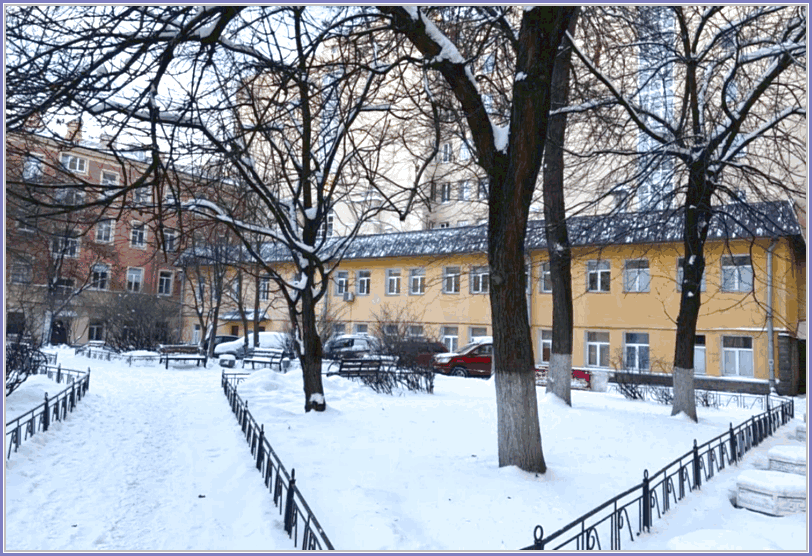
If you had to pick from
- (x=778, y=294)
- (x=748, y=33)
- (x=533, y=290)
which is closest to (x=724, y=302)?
(x=778, y=294)

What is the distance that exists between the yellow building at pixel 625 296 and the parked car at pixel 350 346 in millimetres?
1131

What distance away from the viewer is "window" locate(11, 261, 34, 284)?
23.9 metres

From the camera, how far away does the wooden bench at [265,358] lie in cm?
2105

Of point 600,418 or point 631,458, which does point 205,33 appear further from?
point 600,418

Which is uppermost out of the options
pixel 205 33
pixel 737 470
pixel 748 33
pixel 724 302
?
pixel 748 33

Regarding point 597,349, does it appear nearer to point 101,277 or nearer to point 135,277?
point 101,277

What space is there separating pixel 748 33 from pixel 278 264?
23471 mm

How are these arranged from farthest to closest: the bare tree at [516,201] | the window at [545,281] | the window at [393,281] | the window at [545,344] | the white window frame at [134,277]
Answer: the white window frame at [134,277], the window at [393,281], the window at [545,344], the window at [545,281], the bare tree at [516,201]

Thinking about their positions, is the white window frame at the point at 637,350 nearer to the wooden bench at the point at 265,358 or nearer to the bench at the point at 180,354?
the wooden bench at the point at 265,358

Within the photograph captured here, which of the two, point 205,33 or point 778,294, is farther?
point 778,294

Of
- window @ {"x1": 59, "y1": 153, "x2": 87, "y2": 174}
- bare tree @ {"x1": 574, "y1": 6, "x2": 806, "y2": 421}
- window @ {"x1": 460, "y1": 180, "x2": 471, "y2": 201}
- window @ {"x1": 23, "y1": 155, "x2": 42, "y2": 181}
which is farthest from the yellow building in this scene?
window @ {"x1": 23, "y1": 155, "x2": 42, "y2": 181}

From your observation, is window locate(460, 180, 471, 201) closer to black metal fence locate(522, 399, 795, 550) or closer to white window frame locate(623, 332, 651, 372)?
black metal fence locate(522, 399, 795, 550)

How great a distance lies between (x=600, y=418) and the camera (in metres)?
11.2

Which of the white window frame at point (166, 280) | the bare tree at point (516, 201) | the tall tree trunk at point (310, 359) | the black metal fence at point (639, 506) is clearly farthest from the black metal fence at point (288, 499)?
the white window frame at point (166, 280)
